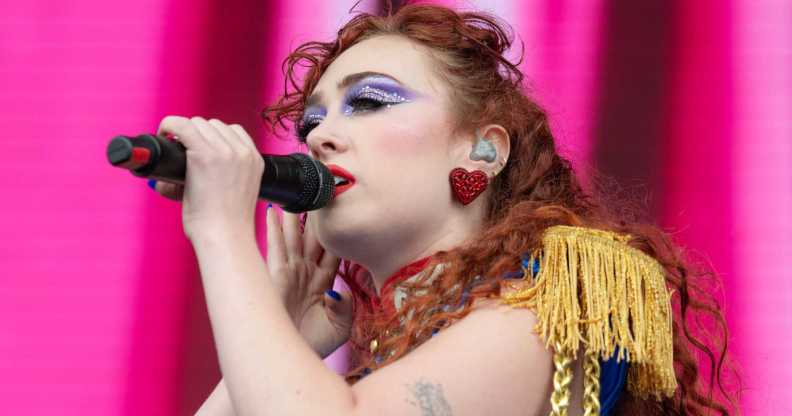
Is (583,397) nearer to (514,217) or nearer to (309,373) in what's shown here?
(514,217)

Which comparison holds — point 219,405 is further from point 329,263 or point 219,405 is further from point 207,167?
point 207,167

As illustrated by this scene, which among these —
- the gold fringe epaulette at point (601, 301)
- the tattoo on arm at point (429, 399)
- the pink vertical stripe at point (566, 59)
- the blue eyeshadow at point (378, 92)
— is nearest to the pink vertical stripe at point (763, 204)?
the pink vertical stripe at point (566, 59)

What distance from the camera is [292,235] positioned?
1.67m

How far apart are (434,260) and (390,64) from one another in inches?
12.5

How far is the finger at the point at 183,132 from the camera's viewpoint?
110 centimetres

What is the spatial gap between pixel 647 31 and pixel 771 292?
0.56m

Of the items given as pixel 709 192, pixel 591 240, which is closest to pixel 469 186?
pixel 591 240

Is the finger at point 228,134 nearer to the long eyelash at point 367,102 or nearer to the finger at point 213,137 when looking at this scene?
the finger at point 213,137

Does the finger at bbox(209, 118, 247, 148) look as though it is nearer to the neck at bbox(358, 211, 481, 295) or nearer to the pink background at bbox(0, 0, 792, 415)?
the neck at bbox(358, 211, 481, 295)

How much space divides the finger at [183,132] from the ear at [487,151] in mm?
471

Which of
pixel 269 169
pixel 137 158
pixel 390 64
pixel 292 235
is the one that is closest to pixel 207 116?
pixel 292 235

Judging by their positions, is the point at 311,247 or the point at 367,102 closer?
the point at 367,102

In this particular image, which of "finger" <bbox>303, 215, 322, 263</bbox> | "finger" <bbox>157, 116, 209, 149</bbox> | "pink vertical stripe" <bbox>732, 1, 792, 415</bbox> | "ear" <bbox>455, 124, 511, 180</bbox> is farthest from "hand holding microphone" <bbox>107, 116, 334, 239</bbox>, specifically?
"pink vertical stripe" <bbox>732, 1, 792, 415</bbox>

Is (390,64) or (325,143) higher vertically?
(390,64)
